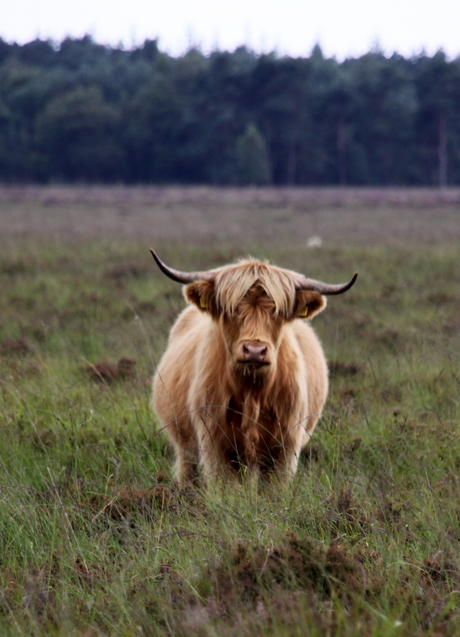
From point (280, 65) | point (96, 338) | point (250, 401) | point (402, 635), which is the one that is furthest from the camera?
point (280, 65)

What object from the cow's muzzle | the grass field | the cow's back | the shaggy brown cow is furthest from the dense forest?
the cow's muzzle

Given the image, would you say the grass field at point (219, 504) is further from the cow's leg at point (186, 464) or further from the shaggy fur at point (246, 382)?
the shaggy fur at point (246, 382)

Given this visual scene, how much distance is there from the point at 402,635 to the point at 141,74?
7738 cm

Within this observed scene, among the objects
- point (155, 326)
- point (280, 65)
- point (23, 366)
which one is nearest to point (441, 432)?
point (23, 366)

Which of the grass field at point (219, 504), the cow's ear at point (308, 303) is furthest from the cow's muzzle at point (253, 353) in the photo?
the grass field at point (219, 504)

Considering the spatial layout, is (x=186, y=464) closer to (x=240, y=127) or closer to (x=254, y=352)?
(x=254, y=352)

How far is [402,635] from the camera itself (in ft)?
6.55

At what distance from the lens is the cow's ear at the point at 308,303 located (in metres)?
3.83

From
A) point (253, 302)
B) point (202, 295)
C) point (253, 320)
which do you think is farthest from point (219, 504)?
point (202, 295)

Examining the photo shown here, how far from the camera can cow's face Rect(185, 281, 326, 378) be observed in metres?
3.47

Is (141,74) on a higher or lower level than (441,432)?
higher

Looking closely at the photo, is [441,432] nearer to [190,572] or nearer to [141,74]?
[190,572]

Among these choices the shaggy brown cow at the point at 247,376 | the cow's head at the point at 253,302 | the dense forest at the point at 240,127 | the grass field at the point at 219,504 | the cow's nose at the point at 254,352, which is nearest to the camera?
the grass field at the point at 219,504

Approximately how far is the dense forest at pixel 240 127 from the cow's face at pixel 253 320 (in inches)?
2169
